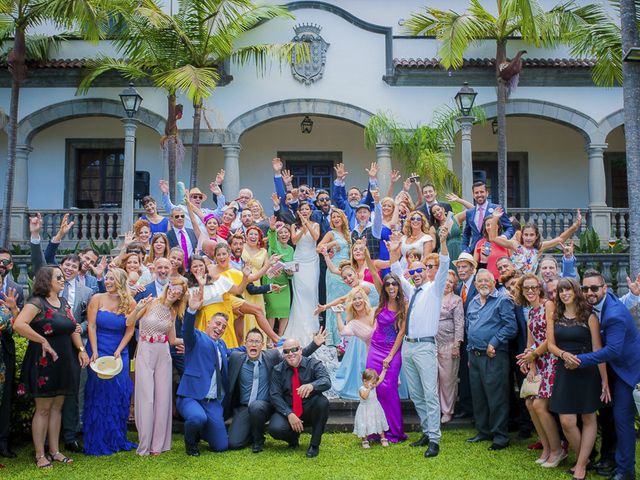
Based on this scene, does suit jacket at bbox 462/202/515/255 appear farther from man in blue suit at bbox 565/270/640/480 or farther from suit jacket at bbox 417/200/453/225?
man in blue suit at bbox 565/270/640/480

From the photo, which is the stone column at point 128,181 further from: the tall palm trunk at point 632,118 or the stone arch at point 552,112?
the tall palm trunk at point 632,118

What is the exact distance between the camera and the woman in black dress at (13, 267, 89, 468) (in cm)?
602

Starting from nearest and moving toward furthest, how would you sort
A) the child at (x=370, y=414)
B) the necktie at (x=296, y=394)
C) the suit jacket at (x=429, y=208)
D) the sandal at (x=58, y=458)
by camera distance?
the sandal at (x=58, y=458)
the child at (x=370, y=414)
the necktie at (x=296, y=394)
the suit jacket at (x=429, y=208)

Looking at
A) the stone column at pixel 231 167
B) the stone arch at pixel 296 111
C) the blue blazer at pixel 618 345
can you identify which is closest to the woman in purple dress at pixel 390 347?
the blue blazer at pixel 618 345

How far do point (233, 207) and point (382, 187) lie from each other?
20.8 ft

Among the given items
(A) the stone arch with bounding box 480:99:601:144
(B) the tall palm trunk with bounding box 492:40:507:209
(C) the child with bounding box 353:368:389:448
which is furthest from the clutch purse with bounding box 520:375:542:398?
(A) the stone arch with bounding box 480:99:601:144

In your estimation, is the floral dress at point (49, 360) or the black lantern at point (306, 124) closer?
the floral dress at point (49, 360)

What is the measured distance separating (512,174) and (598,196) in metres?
3.05

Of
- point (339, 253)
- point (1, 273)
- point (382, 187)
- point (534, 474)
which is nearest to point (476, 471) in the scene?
point (534, 474)

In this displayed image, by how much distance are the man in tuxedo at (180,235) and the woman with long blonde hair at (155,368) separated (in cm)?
232

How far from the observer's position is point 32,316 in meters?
6.02

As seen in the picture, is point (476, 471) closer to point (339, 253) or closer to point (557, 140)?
point (339, 253)

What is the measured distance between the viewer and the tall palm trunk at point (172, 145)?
46.7ft

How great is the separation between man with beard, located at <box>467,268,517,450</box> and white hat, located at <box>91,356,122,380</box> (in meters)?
3.53
